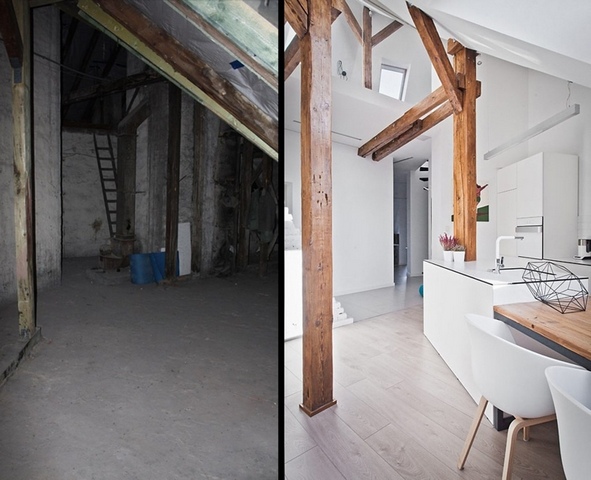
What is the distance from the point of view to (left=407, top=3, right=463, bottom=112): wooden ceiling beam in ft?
8.29

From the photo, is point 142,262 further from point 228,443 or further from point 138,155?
point 228,443

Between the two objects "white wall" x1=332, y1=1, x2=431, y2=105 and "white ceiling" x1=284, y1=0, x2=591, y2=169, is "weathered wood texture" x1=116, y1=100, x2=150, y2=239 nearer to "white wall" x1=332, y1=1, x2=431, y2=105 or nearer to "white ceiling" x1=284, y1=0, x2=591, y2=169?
"white ceiling" x1=284, y1=0, x2=591, y2=169

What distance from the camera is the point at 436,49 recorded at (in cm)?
252

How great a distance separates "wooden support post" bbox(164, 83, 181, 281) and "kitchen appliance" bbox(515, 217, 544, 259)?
3.58m

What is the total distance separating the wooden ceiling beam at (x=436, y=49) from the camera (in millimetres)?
2525

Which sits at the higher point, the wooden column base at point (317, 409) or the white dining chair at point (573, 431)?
the white dining chair at point (573, 431)

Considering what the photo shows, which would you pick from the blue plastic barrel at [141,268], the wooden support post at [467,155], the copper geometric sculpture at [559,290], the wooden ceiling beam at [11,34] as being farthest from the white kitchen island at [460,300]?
the blue plastic barrel at [141,268]

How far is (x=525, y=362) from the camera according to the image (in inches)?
38.0

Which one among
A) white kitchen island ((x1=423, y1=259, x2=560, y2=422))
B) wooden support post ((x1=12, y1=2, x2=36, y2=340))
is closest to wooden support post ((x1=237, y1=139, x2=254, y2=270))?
wooden support post ((x1=12, y1=2, x2=36, y2=340))

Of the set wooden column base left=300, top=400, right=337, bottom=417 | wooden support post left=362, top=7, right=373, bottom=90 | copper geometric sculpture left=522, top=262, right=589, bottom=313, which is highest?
wooden support post left=362, top=7, right=373, bottom=90

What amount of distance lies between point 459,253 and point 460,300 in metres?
0.75

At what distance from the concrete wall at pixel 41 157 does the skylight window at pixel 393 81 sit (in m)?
5.11

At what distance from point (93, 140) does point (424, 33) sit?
269cm

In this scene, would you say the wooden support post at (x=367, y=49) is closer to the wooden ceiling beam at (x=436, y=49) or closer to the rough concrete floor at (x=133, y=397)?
the wooden ceiling beam at (x=436, y=49)
